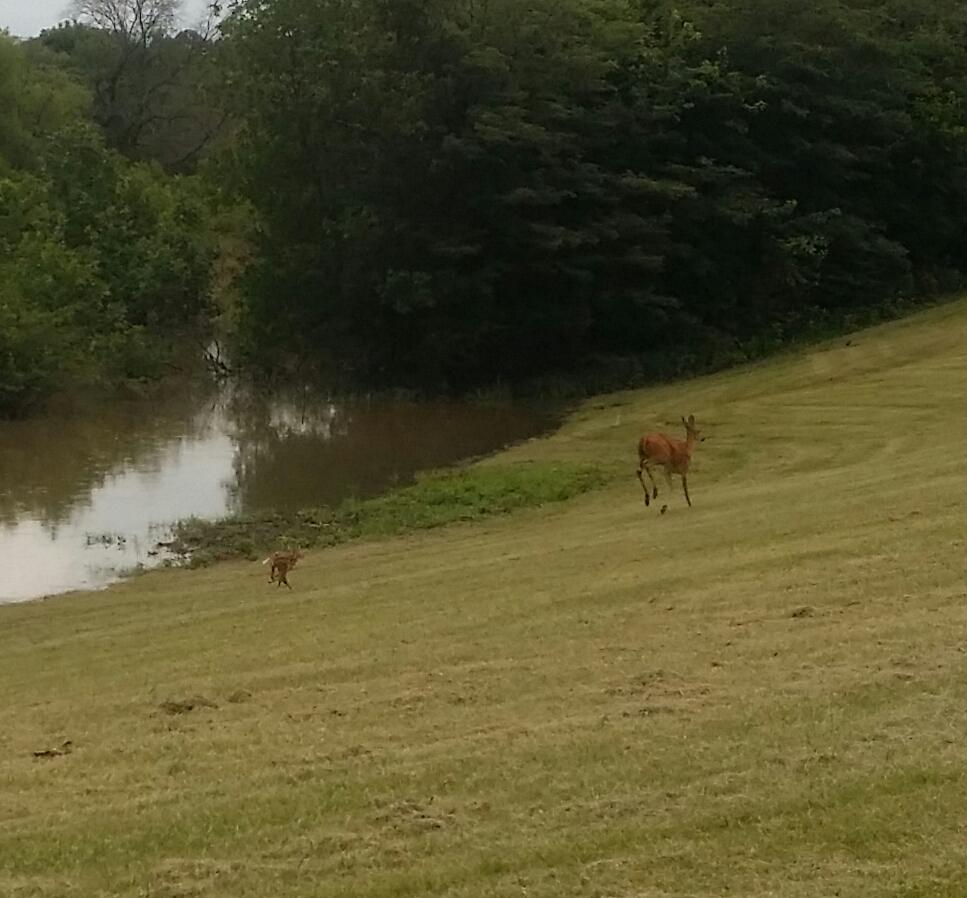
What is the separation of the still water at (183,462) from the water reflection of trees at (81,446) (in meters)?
0.04

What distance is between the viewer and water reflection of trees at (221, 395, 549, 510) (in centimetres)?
2480

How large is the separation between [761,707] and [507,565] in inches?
270

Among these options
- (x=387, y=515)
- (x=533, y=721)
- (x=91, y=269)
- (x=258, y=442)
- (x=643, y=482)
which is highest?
(x=91, y=269)

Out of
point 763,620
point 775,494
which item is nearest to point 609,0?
point 775,494

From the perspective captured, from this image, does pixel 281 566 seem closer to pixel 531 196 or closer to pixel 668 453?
pixel 668 453

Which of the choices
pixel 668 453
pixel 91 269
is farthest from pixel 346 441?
pixel 668 453

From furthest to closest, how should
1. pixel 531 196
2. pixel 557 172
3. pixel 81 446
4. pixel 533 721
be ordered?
1. pixel 557 172
2. pixel 531 196
3. pixel 81 446
4. pixel 533 721

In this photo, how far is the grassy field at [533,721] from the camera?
18.6ft

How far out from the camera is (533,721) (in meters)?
7.75

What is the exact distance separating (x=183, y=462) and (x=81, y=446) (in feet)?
9.44

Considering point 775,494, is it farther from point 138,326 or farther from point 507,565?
point 138,326

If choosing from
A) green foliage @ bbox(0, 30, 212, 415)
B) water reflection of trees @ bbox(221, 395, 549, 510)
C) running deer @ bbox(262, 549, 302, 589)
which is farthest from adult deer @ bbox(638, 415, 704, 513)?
green foliage @ bbox(0, 30, 212, 415)

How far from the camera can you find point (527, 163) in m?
35.5

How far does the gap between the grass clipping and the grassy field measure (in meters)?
3.67
